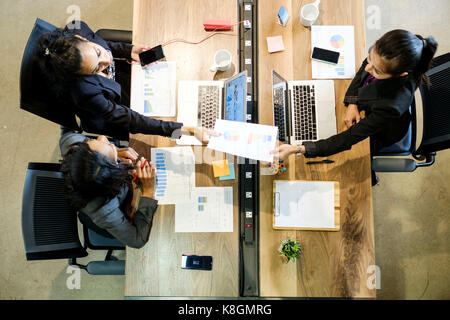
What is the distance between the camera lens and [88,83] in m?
1.48

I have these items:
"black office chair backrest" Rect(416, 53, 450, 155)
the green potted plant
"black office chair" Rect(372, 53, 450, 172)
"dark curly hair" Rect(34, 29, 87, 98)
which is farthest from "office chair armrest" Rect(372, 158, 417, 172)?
"dark curly hair" Rect(34, 29, 87, 98)

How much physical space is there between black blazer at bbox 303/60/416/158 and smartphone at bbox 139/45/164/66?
1065 mm

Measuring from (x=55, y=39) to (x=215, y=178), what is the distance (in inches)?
46.2

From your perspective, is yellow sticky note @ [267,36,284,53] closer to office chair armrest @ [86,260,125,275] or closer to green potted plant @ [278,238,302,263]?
green potted plant @ [278,238,302,263]

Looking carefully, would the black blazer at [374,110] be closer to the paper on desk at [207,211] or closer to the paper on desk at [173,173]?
the paper on desk at [207,211]

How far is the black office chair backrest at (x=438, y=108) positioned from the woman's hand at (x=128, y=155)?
1760mm

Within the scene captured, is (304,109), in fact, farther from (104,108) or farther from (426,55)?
(104,108)

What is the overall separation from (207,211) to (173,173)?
31 cm

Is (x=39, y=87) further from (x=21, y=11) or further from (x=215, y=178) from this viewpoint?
(x=21, y=11)

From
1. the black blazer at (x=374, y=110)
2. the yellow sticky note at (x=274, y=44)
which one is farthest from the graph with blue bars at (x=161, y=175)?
the yellow sticky note at (x=274, y=44)

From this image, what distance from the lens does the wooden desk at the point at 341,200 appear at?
1507 mm

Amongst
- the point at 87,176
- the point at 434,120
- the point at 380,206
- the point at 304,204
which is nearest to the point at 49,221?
the point at 87,176

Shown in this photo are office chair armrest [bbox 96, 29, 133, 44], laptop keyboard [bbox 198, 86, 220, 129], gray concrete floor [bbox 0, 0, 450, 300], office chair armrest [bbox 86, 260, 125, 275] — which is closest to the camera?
office chair armrest [bbox 86, 260, 125, 275]

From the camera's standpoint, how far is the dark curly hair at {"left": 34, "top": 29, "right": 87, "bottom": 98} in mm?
1374
